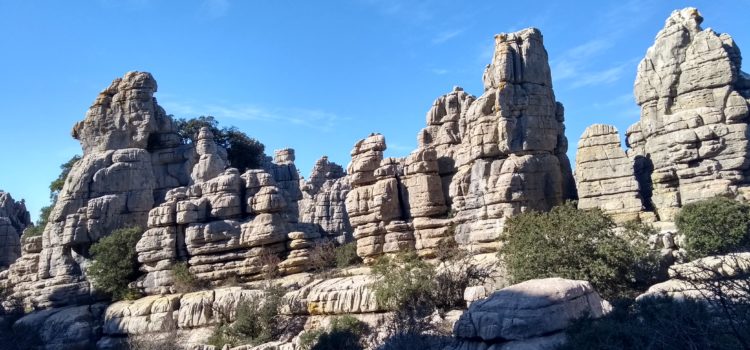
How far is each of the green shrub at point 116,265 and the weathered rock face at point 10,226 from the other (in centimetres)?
1429

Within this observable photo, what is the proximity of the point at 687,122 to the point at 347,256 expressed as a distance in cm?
1465


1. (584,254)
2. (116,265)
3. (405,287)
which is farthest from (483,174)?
(116,265)

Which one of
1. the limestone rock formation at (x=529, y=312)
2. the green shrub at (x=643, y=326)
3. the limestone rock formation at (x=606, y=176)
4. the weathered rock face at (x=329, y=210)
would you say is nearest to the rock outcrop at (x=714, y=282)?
the green shrub at (x=643, y=326)

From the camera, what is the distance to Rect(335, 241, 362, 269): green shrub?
28.8m

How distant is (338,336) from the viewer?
21.3 m

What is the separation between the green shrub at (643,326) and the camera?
9828 millimetres

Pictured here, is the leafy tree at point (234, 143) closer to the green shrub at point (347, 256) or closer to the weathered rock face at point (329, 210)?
the weathered rock face at point (329, 210)

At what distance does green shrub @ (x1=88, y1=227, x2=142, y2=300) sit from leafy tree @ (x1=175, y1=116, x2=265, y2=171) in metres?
13.8

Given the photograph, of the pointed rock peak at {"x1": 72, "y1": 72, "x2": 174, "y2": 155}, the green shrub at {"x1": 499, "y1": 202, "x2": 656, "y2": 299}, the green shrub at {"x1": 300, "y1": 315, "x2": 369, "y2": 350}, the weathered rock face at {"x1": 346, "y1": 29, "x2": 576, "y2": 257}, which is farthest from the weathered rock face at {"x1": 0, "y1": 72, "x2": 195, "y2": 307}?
the green shrub at {"x1": 499, "y1": 202, "x2": 656, "y2": 299}

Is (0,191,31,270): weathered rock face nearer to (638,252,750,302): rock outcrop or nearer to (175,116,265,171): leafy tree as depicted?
(175,116,265,171): leafy tree

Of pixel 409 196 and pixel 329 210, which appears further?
pixel 329 210

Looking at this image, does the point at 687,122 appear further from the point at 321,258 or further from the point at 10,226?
the point at 10,226

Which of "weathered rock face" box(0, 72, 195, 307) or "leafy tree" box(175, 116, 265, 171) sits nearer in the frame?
"weathered rock face" box(0, 72, 195, 307)

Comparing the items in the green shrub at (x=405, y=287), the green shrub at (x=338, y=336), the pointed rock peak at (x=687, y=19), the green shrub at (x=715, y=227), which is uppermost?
the pointed rock peak at (x=687, y=19)
